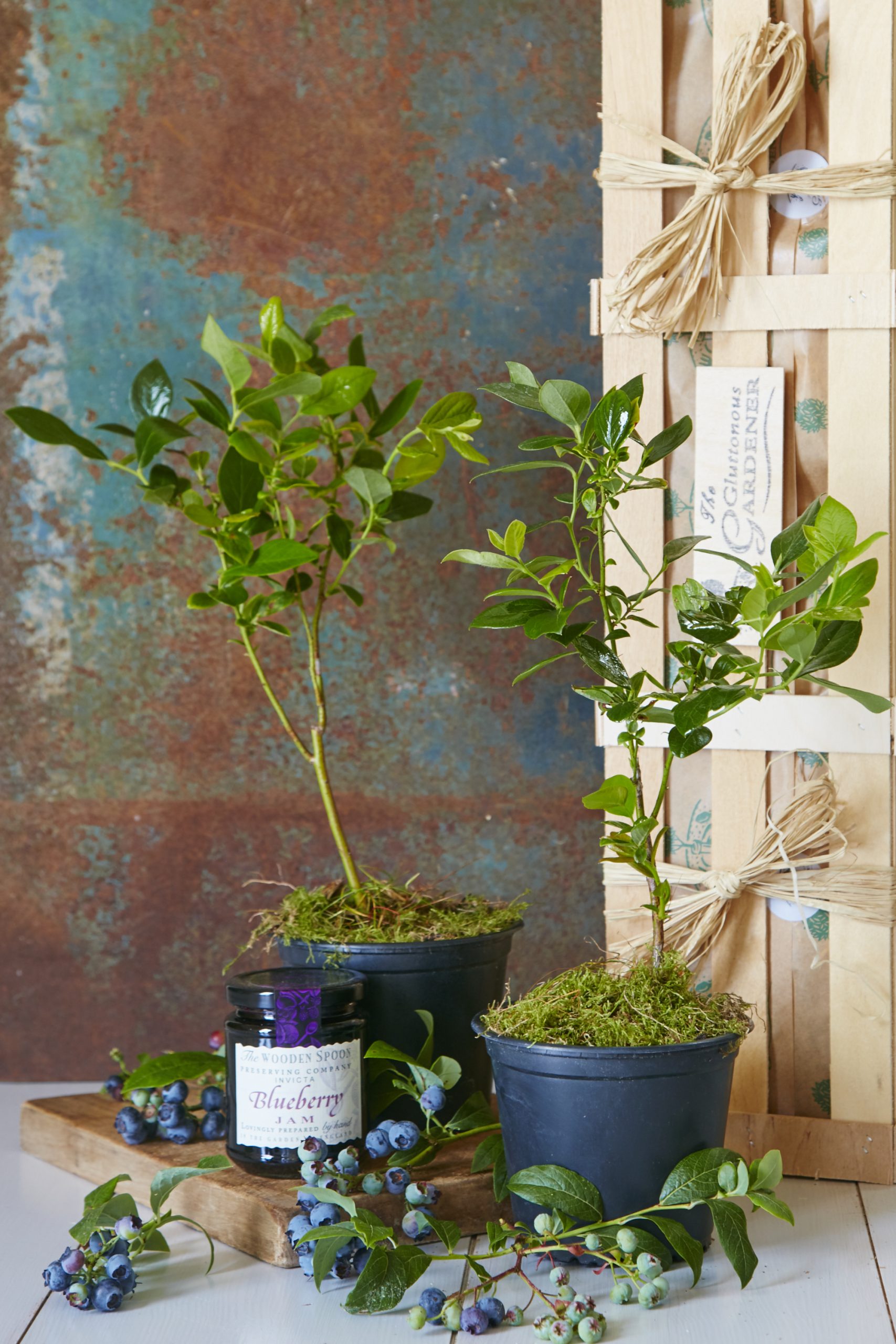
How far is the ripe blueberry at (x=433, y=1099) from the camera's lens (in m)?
1.05

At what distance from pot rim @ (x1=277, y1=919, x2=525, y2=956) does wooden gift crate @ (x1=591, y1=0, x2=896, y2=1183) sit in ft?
0.77

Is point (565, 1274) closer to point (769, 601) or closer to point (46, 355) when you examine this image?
point (769, 601)

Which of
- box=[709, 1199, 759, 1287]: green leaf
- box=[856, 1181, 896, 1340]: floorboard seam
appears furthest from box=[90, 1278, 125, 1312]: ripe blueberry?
box=[856, 1181, 896, 1340]: floorboard seam

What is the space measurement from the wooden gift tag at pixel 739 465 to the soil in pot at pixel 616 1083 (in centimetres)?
40

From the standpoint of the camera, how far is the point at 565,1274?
87cm

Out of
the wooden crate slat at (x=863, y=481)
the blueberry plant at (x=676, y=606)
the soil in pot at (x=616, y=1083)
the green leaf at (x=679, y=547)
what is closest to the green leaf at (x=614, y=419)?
the blueberry plant at (x=676, y=606)

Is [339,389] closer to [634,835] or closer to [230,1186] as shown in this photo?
[634,835]

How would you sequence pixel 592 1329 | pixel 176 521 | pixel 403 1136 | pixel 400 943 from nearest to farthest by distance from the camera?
pixel 592 1329
pixel 403 1136
pixel 400 943
pixel 176 521

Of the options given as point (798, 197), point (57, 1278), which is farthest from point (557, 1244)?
point (798, 197)

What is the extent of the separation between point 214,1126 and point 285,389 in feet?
2.36

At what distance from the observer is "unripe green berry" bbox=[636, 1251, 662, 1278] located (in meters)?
0.87

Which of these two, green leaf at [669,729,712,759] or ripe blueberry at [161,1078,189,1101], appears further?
ripe blueberry at [161,1078,189,1101]

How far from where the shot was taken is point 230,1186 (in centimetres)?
101

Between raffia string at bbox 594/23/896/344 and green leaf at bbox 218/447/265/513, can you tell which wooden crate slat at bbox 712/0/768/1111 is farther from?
green leaf at bbox 218/447/265/513
